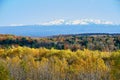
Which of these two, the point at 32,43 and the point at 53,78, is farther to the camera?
the point at 32,43

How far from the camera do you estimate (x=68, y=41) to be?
66.1 meters

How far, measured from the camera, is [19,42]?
226 feet

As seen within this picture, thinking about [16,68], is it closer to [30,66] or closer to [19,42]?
[30,66]

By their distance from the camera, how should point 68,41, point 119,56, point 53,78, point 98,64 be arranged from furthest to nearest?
point 68,41, point 53,78, point 98,64, point 119,56

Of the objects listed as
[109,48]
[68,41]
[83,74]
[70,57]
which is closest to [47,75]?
[83,74]

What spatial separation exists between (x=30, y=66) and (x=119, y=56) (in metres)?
12.9

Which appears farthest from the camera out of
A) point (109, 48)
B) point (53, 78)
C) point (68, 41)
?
point (68, 41)

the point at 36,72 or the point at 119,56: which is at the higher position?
the point at 119,56

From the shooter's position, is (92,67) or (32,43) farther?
(32,43)

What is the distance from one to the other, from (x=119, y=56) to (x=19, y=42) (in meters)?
45.2

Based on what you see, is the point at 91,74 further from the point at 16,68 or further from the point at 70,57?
the point at 70,57

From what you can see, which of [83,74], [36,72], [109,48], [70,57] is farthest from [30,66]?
[109,48]

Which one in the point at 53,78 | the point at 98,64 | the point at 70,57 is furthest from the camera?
the point at 70,57

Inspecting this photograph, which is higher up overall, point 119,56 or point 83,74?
point 119,56
